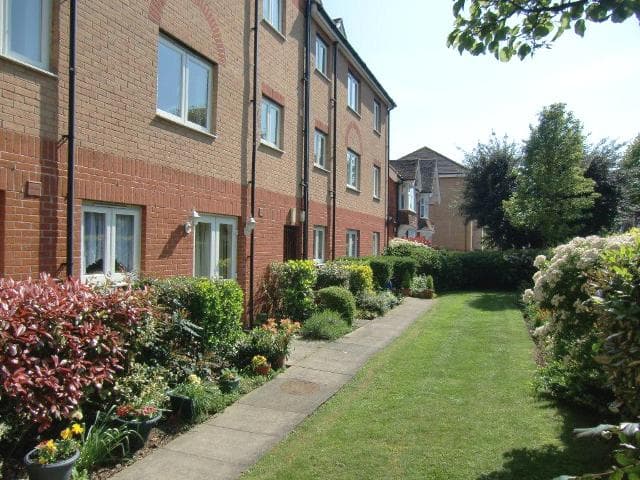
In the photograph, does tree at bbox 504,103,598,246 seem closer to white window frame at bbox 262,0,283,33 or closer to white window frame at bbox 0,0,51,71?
white window frame at bbox 262,0,283,33

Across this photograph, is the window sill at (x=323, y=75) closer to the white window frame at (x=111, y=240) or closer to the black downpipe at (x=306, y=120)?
the black downpipe at (x=306, y=120)

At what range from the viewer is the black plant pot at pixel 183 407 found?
19.1 feet

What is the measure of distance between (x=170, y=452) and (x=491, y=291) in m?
19.6

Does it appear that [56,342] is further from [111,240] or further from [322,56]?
[322,56]

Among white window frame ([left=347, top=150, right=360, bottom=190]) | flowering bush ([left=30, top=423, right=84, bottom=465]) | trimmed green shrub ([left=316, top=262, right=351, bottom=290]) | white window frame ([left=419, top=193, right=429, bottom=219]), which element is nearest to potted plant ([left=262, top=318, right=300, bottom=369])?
flowering bush ([left=30, top=423, right=84, bottom=465])

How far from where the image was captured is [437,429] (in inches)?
224

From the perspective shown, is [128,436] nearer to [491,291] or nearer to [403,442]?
[403,442]

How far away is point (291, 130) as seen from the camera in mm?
13273

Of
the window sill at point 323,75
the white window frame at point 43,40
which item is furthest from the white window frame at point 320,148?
the white window frame at point 43,40

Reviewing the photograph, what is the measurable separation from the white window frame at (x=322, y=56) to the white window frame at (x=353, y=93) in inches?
91.3

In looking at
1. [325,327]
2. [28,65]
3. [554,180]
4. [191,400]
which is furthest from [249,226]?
[554,180]

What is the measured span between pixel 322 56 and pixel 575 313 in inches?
490

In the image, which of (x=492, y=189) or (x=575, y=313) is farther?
(x=492, y=189)

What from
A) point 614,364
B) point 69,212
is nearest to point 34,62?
point 69,212
